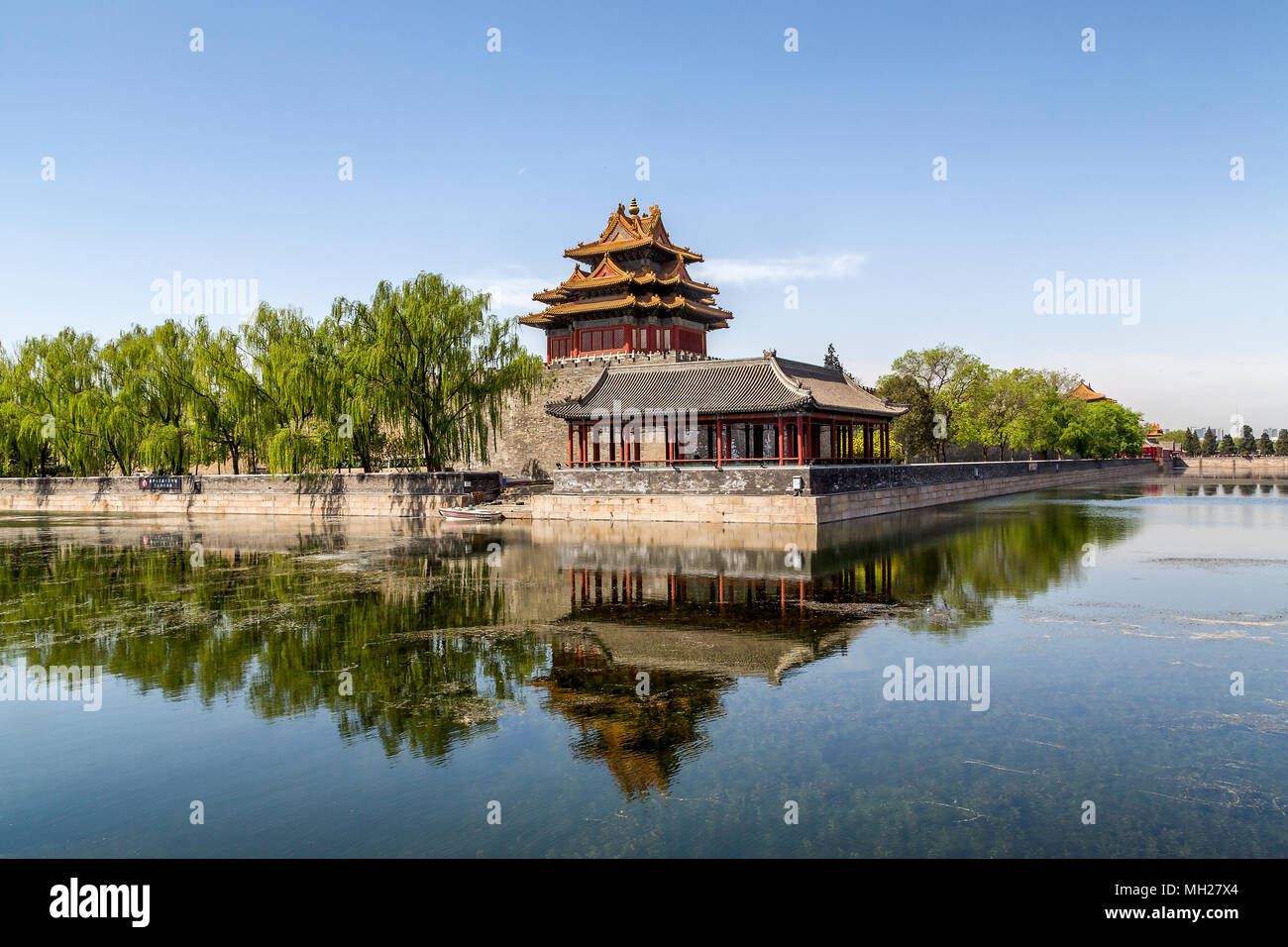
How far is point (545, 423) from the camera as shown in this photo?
4309 centimetres

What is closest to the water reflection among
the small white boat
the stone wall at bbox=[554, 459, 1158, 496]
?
the stone wall at bbox=[554, 459, 1158, 496]

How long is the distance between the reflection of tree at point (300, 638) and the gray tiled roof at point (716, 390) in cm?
1462

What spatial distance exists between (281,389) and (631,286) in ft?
60.8

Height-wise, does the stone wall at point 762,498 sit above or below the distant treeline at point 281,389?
below

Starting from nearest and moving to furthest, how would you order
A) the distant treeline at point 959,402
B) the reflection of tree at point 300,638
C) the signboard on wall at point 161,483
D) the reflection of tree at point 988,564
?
the reflection of tree at point 300,638, the reflection of tree at point 988,564, the signboard on wall at point 161,483, the distant treeline at point 959,402

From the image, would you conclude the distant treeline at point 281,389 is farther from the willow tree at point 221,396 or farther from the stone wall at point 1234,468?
the stone wall at point 1234,468

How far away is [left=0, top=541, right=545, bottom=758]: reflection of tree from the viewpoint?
7.81 meters

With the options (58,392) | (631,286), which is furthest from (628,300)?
(58,392)

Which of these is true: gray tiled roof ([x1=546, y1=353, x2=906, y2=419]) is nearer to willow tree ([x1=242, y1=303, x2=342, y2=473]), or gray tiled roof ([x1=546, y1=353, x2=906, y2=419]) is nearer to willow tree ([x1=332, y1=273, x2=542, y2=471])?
willow tree ([x1=332, y1=273, x2=542, y2=471])

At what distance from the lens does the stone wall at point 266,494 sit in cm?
3334

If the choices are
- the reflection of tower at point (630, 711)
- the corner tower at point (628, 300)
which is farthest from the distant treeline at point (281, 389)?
the reflection of tower at point (630, 711)
